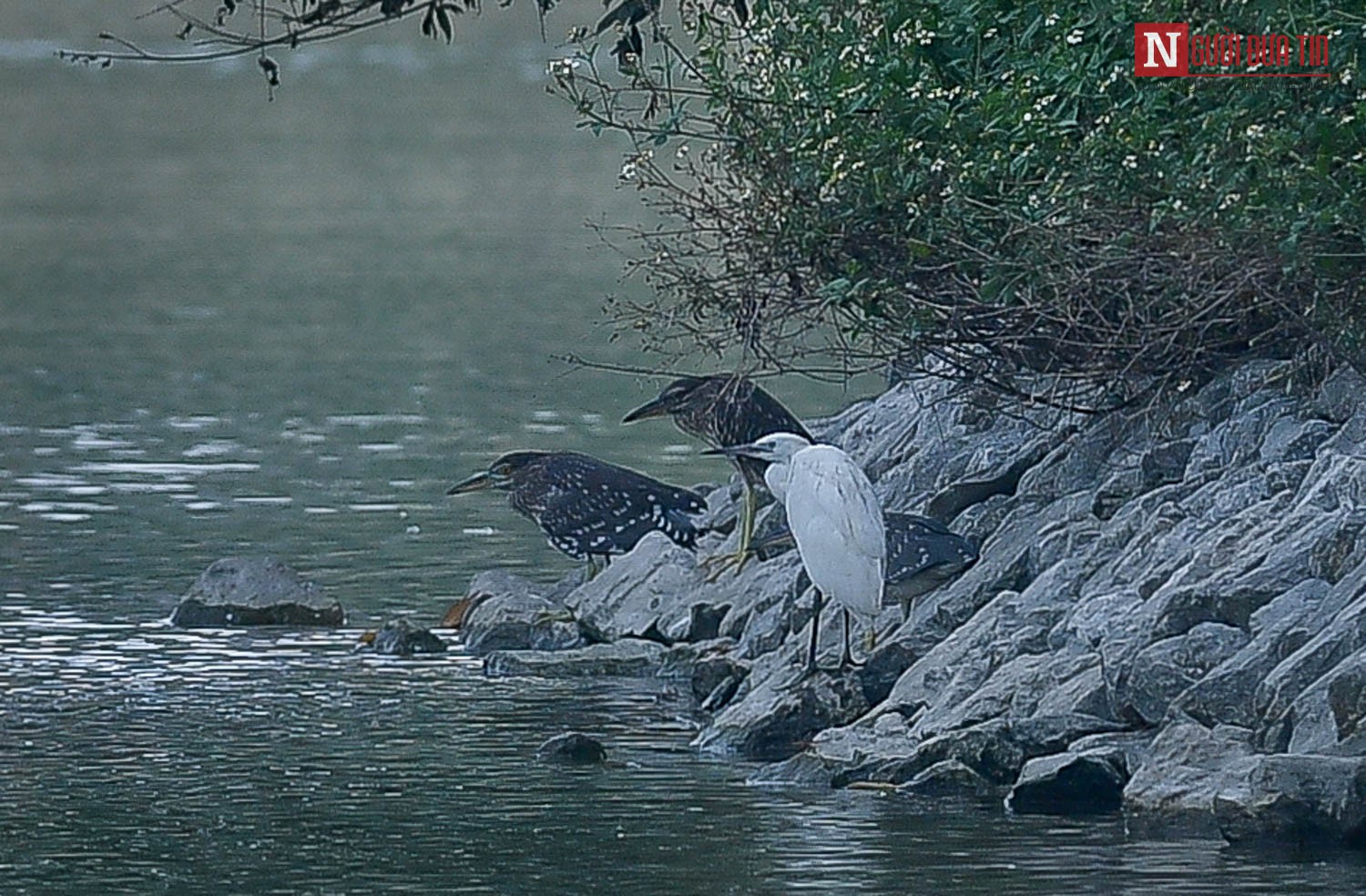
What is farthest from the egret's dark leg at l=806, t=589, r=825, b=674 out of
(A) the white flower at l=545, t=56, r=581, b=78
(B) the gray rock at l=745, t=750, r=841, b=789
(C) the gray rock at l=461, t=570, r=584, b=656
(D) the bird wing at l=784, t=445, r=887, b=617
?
(A) the white flower at l=545, t=56, r=581, b=78

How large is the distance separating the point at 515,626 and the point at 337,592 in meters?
1.60

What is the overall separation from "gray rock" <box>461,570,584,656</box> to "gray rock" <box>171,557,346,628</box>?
645 millimetres

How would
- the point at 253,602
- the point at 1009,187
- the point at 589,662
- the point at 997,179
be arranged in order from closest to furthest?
the point at 997,179 → the point at 1009,187 → the point at 589,662 → the point at 253,602

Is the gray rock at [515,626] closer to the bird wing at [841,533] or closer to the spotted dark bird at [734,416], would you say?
the spotted dark bird at [734,416]

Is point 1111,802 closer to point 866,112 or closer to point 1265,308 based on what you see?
point 1265,308

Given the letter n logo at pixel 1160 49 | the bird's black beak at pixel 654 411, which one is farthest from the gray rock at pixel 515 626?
the letter n logo at pixel 1160 49

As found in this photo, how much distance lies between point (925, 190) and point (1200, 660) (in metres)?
2.45

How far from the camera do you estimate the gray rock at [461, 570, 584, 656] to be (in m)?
12.3

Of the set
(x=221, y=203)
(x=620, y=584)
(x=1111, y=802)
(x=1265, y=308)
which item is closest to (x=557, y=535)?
(x=620, y=584)

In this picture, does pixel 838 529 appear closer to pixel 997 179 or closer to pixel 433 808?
pixel 997 179

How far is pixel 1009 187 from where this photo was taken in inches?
431

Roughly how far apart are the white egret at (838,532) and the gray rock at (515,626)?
6.07 ft

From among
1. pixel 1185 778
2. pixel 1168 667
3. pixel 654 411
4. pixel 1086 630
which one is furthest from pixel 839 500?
pixel 654 411

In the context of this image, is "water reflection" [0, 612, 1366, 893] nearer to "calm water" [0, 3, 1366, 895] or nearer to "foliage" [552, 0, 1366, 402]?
"calm water" [0, 3, 1366, 895]
